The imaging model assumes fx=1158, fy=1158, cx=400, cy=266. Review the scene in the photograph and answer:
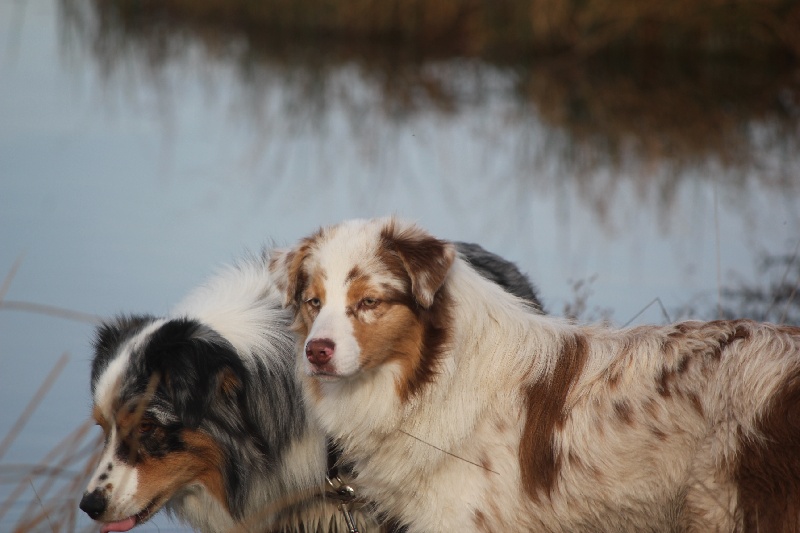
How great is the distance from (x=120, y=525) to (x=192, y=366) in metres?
0.80

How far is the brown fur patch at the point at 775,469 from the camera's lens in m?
4.68

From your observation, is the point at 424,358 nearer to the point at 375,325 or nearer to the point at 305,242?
the point at 375,325

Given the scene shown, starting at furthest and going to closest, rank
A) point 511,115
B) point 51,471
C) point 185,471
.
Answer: point 511,115 → point 185,471 → point 51,471

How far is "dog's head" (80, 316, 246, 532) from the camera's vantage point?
5281mm

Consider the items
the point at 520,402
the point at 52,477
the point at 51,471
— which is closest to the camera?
the point at 51,471

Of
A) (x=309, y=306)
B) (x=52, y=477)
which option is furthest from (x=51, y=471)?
(x=309, y=306)

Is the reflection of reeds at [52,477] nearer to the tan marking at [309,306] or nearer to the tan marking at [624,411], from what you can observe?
the tan marking at [309,306]

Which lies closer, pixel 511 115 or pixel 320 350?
pixel 320 350

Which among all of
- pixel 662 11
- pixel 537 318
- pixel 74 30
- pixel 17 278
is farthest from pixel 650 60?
pixel 537 318

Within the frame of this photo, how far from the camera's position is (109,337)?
18.8 feet

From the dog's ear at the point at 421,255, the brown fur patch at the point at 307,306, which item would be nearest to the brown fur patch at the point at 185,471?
the brown fur patch at the point at 307,306

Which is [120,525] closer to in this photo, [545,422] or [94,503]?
[94,503]

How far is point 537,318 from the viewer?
559 cm

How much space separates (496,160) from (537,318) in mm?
8720
